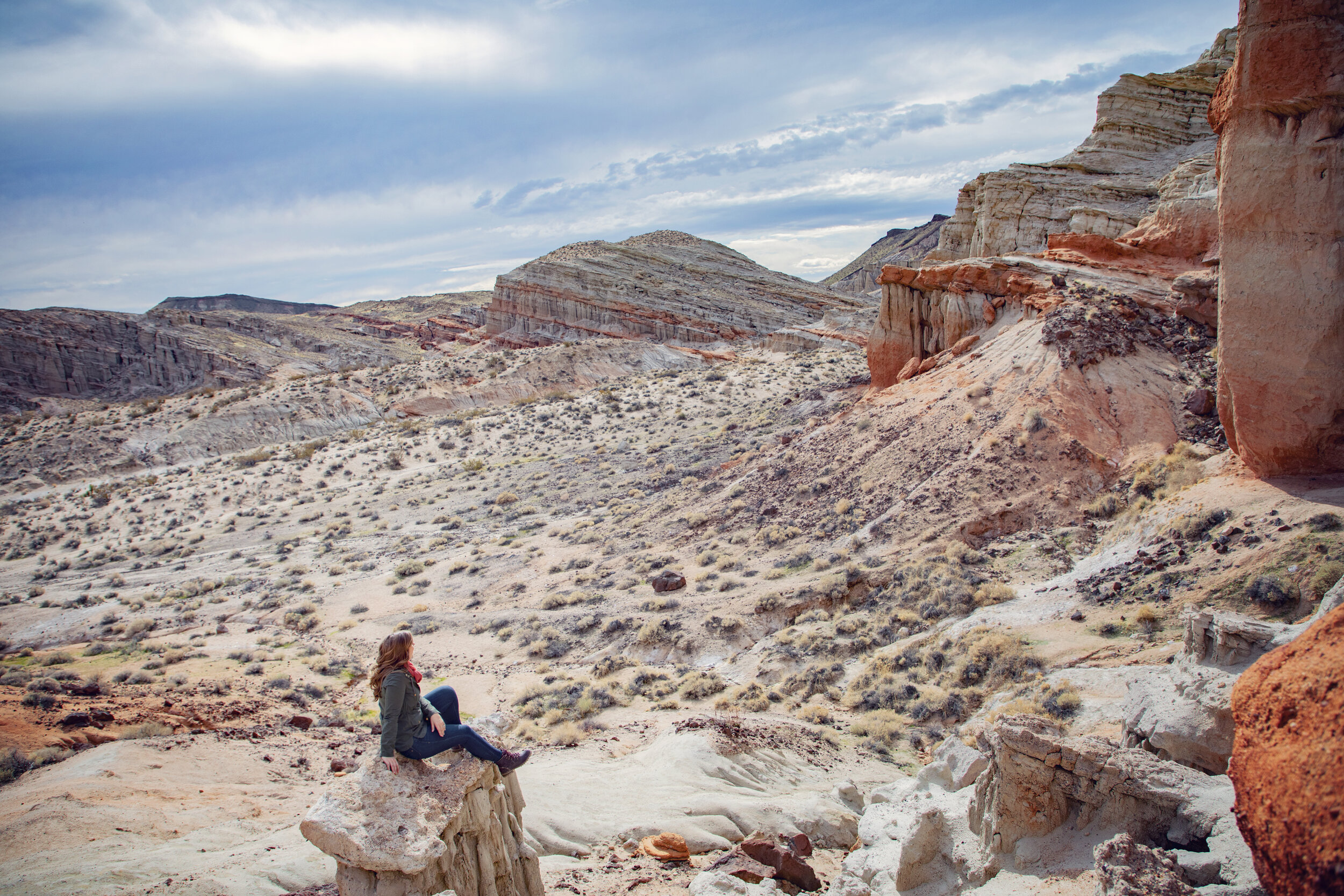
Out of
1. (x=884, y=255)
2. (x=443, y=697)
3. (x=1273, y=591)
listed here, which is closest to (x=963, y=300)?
(x=1273, y=591)

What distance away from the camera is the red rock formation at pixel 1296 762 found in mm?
2396

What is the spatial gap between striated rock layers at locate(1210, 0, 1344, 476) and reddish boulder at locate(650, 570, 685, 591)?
10297mm

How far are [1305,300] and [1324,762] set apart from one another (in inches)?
365

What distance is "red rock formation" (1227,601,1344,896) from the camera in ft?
7.86

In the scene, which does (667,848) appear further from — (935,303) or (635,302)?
(635,302)

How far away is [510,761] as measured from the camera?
517 centimetres

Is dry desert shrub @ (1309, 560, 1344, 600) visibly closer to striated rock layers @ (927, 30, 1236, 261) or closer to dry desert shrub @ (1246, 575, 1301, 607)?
dry desert shrub @ (1246, 575, 1301, 607)

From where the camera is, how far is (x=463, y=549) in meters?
21.5

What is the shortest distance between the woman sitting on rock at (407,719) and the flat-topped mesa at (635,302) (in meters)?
55.5

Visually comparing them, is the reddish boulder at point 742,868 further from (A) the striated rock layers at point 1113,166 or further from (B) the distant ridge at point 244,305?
(B) the distant ridge at point 244,305

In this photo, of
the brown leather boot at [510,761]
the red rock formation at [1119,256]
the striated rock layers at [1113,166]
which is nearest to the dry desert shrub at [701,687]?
the brown leather boot at [510,761]

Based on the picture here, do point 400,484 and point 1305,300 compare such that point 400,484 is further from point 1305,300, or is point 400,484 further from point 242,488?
point 1305,300

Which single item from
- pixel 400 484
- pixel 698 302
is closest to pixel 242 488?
pixel 400 484

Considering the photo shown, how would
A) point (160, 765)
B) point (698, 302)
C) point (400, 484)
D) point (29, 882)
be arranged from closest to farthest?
point (29, 882)
point (160, 765)
point (400, 484)
point (698, 302)
